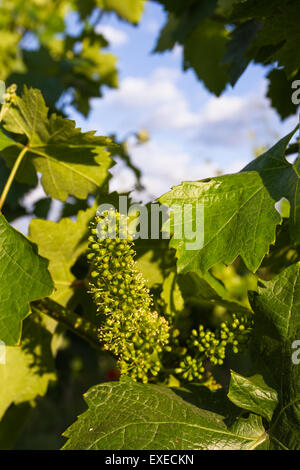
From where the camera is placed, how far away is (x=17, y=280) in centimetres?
83

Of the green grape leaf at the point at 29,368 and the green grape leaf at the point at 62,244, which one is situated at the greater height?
the green grape leaf at the point at 62,244

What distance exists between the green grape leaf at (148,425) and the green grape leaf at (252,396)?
24 mm

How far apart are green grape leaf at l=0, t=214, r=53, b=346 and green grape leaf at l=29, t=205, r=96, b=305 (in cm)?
25

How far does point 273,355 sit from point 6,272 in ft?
1.53

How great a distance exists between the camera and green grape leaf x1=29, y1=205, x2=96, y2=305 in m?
1.10

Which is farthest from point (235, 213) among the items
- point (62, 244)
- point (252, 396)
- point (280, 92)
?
point (280, 92)

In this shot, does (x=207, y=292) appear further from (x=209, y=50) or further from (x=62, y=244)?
(x=209, y=50)

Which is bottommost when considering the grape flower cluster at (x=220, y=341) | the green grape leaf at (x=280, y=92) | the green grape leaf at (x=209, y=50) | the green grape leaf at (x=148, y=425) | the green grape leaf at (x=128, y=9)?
the green grape leaf at (x=148, y=425)

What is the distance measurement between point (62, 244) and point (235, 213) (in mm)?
476

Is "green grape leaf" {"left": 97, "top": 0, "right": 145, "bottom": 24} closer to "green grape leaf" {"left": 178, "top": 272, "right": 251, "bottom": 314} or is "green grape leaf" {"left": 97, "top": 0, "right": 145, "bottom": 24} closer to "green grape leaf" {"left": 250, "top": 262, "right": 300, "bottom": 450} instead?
"green grape leaf" {"left": 178, "top": 272, "right": 251, "bottom": 314}

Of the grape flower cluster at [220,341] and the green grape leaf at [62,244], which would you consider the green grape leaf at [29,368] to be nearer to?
the green grape leaf at [62,244]

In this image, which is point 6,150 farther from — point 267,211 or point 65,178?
point 267,211

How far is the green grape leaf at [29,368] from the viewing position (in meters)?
1.05

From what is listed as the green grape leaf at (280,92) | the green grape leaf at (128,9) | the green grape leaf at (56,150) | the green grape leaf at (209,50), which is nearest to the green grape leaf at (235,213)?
the green grape leaf at (56,150)
